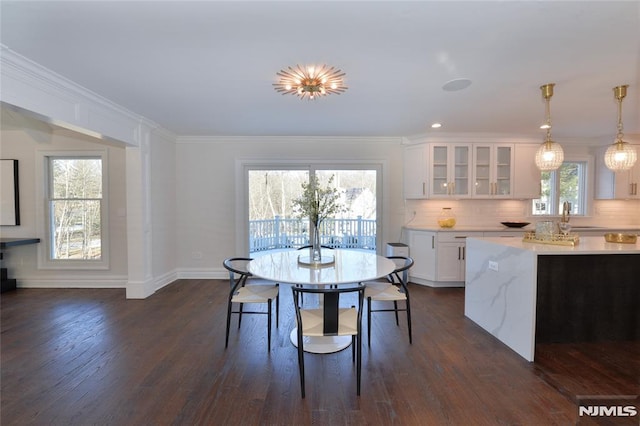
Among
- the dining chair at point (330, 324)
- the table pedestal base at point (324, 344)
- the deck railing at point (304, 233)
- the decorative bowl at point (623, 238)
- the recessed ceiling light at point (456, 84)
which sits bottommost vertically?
the table pedestal base at point (324, 344)

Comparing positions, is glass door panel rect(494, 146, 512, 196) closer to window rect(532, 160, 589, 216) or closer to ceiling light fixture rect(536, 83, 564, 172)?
window rect(532, 160, 589, 216)

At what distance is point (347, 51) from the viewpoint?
2035mm

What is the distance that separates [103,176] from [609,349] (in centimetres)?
625

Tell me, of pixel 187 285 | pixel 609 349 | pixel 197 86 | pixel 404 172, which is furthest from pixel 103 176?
pixel 609 349

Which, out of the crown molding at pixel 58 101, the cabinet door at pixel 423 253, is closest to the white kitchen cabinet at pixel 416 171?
the cabinet door at pixel 423 253

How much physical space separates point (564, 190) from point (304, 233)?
15.2 feet

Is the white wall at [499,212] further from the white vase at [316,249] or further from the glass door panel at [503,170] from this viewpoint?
the white vase at [316,249]

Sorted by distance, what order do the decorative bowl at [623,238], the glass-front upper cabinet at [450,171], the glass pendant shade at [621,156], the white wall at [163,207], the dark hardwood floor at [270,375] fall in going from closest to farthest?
the dark hardwood floor at [270,375]
the glass pendant shade at [621,156]
the decorative bowl at [623,238]
the white wall at [163,207]
the glass-front upper cabinet at [450,171]

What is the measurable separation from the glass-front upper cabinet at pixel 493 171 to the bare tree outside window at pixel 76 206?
19.4 feet

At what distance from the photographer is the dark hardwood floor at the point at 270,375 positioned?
173 cm

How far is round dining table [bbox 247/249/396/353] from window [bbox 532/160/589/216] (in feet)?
12.8

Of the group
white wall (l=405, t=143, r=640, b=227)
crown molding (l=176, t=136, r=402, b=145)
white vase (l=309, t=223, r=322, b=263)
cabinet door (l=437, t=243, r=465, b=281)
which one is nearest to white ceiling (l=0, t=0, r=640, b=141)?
crown molding (l=176, t=136, r=402, b=145)

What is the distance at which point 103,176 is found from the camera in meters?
4.14

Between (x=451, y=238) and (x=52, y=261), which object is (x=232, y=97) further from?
(x=52, y=261)
